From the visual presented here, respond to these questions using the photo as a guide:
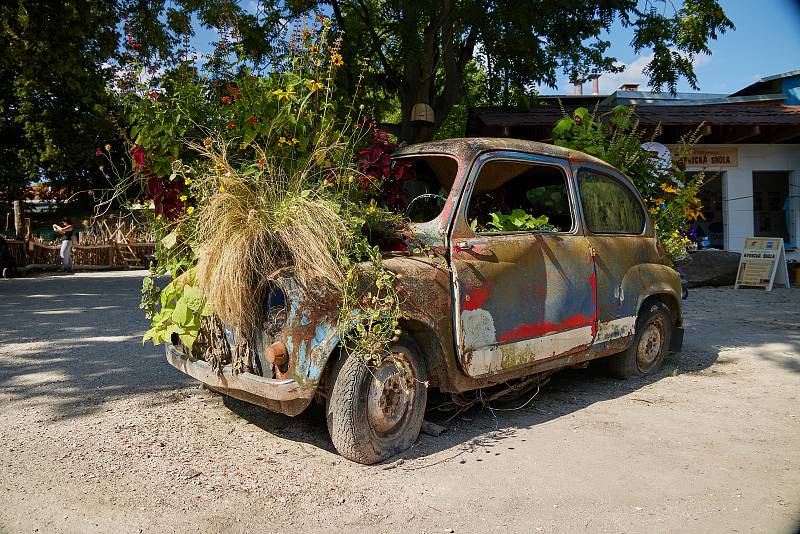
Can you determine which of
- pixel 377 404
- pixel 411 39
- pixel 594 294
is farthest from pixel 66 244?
pixel 377 404

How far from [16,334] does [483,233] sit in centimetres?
634

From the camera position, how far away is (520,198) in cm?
579

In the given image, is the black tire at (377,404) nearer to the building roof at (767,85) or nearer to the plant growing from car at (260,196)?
the plant growing from car at (260,196)

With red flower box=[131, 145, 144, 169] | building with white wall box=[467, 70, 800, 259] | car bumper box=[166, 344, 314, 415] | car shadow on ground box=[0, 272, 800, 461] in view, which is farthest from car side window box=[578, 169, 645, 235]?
building with white wall box=[467, 70, 800, 259]

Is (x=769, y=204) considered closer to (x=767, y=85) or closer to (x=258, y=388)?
(x=767, y=85)

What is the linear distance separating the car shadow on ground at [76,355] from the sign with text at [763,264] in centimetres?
1138

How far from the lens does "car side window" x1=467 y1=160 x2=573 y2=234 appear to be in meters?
4.83

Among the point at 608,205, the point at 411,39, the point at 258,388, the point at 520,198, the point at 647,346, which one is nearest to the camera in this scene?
the point at 258,388

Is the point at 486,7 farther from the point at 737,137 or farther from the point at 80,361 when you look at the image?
the point at 80,361

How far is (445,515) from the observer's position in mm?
3186

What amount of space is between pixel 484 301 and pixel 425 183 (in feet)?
4.33

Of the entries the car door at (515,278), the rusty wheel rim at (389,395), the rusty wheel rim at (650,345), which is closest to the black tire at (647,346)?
the rusty wheel rim at (650,345)

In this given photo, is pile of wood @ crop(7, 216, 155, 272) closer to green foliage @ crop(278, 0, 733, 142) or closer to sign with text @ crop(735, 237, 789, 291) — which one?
green foliage @ crop(278, 0, 733, 142)

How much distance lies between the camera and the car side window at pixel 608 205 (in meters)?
5.34
